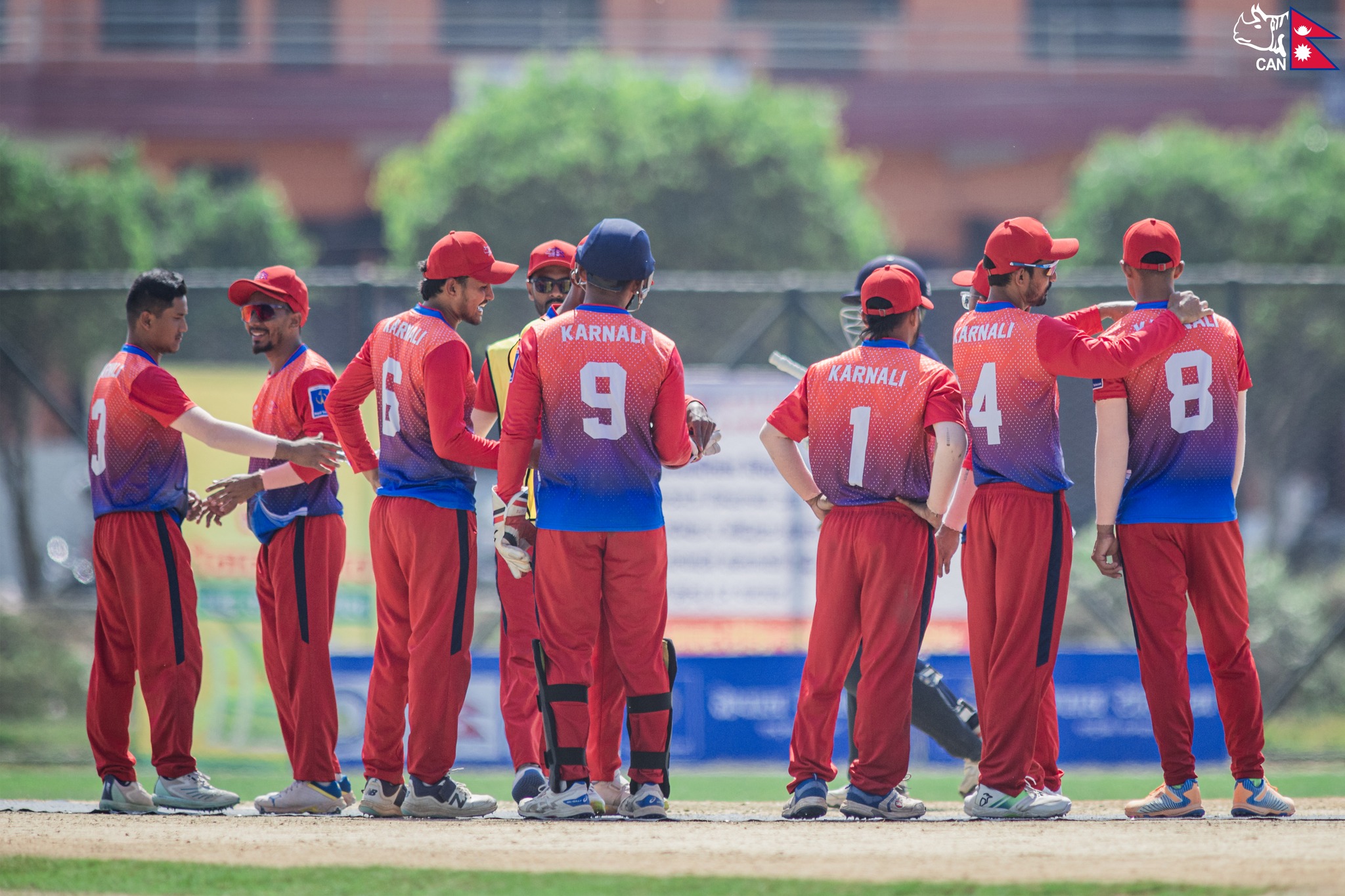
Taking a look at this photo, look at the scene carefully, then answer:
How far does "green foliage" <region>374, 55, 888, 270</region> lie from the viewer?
57.6 feet

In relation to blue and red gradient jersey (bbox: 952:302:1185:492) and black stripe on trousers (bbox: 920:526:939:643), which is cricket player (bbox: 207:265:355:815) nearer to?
black stripe on trousers (bbox: 920:526:939:643)

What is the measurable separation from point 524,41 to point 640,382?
22.6 metres

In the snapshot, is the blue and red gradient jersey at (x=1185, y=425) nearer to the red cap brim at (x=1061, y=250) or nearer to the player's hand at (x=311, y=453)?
the red cap brim at (x=1061, y=250)

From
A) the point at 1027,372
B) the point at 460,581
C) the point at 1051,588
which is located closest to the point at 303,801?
the point at 460,581

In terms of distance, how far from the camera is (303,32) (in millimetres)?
27297

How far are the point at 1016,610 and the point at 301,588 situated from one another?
284cm

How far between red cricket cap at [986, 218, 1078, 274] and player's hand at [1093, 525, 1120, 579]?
42.1 inches

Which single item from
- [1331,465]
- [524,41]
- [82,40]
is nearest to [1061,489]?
[1331,465]

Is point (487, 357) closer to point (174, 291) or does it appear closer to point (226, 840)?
point (174, 291)

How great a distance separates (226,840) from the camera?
17.0ft

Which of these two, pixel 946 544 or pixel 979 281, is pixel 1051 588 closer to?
pixel 946 544

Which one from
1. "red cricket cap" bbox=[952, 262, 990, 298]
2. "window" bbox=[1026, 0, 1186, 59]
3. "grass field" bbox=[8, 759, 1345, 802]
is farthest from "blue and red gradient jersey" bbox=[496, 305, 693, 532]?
"window" bbox=[1026, 0, 1186, 59]

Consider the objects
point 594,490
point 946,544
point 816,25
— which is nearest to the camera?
point 594,490

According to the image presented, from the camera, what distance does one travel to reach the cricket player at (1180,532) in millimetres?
5668
